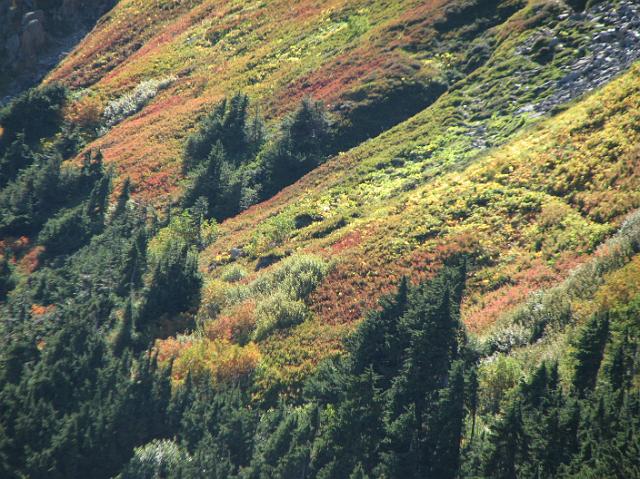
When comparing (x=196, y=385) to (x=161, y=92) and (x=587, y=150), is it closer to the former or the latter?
(x=587, y=150)

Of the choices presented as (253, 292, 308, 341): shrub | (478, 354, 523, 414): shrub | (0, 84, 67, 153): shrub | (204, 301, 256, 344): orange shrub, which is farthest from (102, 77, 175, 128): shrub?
(478, 354, 523, 414): shrub

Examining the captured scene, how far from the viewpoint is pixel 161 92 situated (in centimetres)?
6875

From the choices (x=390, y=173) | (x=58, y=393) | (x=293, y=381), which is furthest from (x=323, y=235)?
(x=58, y=393)

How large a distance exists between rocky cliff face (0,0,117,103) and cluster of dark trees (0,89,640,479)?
55.2 metres

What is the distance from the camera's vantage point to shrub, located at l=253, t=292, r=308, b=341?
103 feet

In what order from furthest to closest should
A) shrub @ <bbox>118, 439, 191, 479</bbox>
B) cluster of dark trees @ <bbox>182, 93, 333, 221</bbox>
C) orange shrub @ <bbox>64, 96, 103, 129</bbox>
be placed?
orange shrub @ <bbox>64, 96, 103, 129</bbox>, cluster of dark trees @ <bbox>182, 93, 333, 221</bbox>, shrub @ <bbox>118, 439, 191, 479</bbox>

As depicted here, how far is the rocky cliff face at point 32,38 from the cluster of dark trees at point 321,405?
5525 centimetres

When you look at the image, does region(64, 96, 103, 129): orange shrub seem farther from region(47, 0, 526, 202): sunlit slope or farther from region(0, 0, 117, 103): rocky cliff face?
region(0, 0, 117, 103): rocky cliff face

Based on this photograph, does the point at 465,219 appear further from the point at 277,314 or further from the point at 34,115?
the point at 34,115

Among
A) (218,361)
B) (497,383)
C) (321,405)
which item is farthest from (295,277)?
(497,383)

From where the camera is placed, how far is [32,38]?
278 feet

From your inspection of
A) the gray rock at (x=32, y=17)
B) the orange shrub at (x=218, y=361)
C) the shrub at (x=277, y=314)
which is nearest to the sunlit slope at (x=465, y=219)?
the shrub at (x=277, y=314)

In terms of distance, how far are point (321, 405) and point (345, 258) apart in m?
11.6

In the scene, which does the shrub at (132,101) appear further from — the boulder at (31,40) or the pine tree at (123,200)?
the boulder at (31,40)
